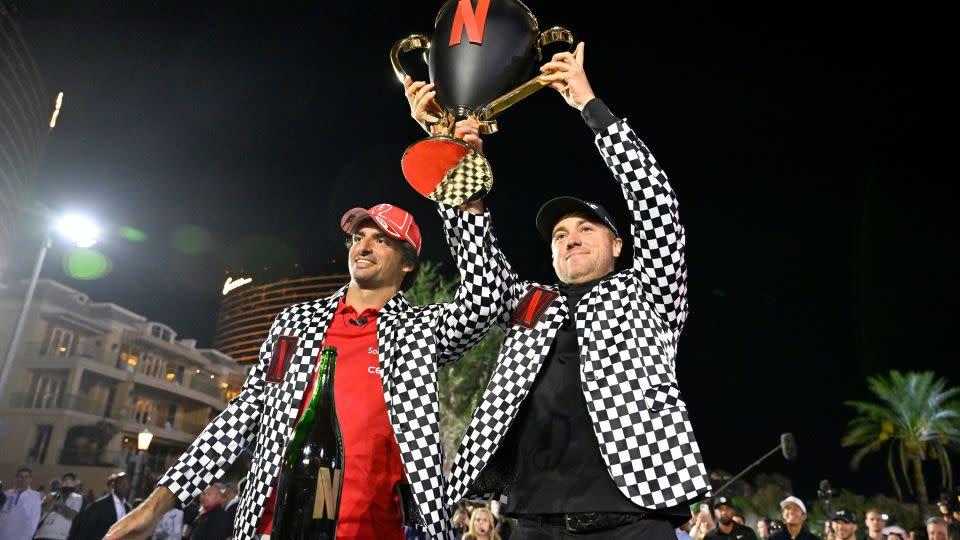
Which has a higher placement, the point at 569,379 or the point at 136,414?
the point at 136,414

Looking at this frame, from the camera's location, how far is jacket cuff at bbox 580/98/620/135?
8.42 feet

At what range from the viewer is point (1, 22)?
137ft

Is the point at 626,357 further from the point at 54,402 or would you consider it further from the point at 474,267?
the point at 54,402

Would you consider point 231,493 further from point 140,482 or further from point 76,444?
point 76,444

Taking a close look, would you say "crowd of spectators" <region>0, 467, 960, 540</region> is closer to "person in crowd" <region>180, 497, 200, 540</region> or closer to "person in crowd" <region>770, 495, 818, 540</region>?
"person in crowd" <region>770, 495, 818, 540</region>

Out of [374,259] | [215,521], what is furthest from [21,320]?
[374,259]

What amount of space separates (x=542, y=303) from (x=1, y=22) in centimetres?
5295

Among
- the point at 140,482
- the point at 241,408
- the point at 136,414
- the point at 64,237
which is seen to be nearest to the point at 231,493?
the point at 64,237

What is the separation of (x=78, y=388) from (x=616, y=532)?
4863 cm

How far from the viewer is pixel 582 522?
7.16 ft

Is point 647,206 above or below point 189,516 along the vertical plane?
above

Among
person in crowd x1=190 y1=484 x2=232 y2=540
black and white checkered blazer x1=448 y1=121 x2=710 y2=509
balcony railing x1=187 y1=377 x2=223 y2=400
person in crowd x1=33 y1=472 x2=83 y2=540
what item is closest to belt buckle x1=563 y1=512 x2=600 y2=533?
black and white checkered blazer x1=448 y1=121 x2=710 y2=509

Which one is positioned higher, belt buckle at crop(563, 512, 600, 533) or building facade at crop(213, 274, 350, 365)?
building facade at crop(213, 274, 350, 365)

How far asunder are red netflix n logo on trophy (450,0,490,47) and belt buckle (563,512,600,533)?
6.12ft
